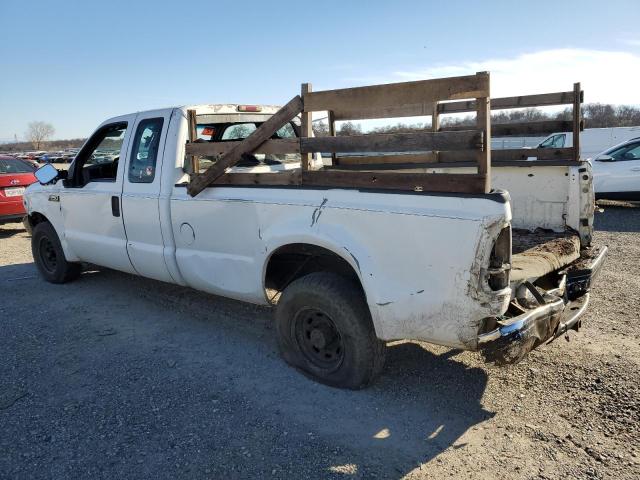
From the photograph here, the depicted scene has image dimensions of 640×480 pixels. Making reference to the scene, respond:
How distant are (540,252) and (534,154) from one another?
1.55 metres

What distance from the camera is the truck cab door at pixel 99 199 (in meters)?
5.11

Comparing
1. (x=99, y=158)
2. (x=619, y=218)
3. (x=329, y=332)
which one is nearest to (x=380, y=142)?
(x=329, y=332)

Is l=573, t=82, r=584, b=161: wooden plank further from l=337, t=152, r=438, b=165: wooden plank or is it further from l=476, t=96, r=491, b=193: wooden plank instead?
l=476, t=96, r=491, b=193: wooden plank

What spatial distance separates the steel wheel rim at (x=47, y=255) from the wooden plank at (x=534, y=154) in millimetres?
5416

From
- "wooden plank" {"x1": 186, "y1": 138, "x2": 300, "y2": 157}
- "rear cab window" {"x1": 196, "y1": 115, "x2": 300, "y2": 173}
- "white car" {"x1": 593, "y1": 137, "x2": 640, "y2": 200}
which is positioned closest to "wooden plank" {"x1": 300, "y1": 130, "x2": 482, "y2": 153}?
"wooden plank" {"x1": 186, "y1": 138, "x2": 300, "y2": 157}

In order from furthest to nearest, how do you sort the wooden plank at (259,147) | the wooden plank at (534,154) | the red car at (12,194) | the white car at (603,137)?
the white car at (603,137), the red car at (12,194), the wooden plank at (534,154), the wooden plank at (259,147)

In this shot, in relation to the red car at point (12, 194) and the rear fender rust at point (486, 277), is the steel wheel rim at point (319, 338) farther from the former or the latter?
the red car at point (12, 194)

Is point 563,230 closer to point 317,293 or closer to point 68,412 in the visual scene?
point 317,293

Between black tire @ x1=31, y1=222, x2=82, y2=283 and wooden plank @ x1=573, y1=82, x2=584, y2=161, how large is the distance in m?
5.74

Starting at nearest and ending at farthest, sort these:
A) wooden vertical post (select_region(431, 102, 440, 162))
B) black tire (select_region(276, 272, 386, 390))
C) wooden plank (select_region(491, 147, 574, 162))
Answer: black tire (select_region(276, 272, 386, 390)) < wooden plank (select_region(491, 147, 574, 162)) < wooden vertical post (select_region(431, 102, 440, 162))

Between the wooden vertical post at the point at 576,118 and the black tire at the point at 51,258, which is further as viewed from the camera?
the black tire at the point at 51,258

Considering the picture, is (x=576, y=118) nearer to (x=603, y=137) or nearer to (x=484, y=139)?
(x=484, y=139)

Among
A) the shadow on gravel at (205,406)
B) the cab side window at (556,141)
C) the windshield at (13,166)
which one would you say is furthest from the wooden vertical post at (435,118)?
the cab side window at (556,141)

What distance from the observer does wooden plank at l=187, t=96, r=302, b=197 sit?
3.65m
